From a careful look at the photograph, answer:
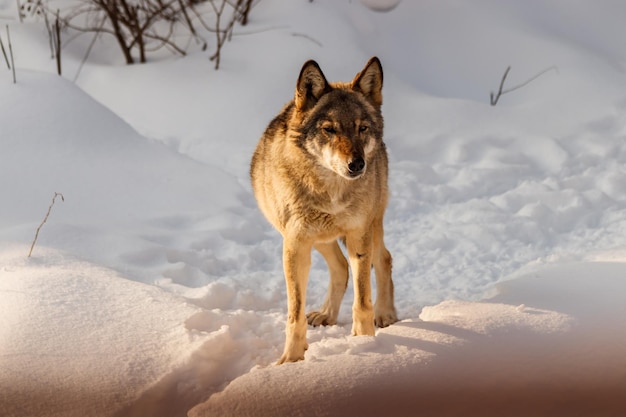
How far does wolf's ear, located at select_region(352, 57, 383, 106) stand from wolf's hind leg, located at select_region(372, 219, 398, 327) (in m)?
0.95

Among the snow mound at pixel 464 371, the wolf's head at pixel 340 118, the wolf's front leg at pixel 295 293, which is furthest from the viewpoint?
the wolf's front leg at pixel 295 293

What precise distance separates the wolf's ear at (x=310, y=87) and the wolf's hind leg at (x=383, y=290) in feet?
3.52

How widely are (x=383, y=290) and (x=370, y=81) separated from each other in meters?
1.31

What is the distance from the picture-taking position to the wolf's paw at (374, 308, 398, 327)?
16.1 ft

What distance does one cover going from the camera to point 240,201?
7086 millimetres

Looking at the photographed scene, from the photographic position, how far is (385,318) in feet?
16.1

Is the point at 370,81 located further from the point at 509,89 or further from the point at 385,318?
the point at 509,89

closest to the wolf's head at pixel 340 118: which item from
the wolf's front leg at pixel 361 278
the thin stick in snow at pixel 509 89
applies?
the wolf's front leg at pixel 361 278

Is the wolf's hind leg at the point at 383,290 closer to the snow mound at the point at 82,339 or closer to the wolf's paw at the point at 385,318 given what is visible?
the wolf's paw at the point at 385,318

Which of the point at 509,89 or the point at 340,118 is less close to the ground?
the point at 340,118

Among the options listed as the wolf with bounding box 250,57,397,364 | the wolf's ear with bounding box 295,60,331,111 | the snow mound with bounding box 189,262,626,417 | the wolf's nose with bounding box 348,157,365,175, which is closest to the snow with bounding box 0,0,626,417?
the snow mound with bounding box 189,262,626,417

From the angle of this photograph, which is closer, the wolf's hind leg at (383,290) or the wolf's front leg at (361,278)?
the wolf's front leg at (361,278)

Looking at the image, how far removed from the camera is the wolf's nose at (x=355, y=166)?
3766 millimetres

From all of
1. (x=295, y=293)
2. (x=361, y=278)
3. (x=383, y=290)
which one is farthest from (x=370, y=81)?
(x=383, y=290)
